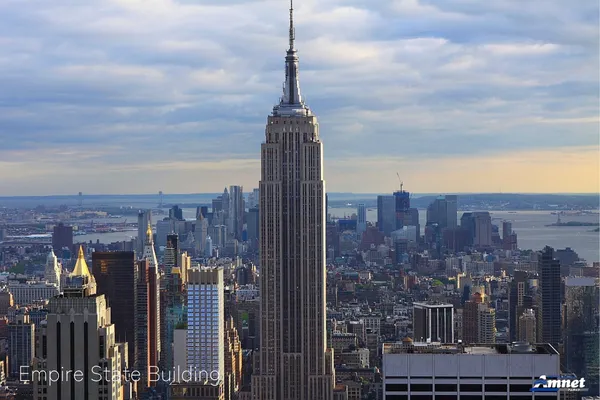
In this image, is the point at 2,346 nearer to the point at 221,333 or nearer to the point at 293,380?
the point at 221,333

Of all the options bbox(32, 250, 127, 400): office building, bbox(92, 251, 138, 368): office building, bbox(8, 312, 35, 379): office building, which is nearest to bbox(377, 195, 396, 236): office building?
bbox(92, 251, 138, 368): office building

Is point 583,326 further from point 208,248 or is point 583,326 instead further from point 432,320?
point 208,248

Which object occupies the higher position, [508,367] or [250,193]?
[250,193]

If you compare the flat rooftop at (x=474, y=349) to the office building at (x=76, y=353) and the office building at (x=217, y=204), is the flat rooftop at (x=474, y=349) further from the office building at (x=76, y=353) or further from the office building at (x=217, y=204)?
the office building at (x=217, y=204)

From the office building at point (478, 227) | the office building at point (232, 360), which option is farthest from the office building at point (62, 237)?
the office building at point (478, 227)

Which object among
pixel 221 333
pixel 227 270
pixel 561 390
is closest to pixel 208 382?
pixel 221 333

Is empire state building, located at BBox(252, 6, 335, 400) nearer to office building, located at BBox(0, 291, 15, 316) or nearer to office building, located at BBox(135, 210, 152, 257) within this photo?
office building, located at BBox(135, 210, 152, 257)

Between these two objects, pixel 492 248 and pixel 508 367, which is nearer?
pixel 508 367
